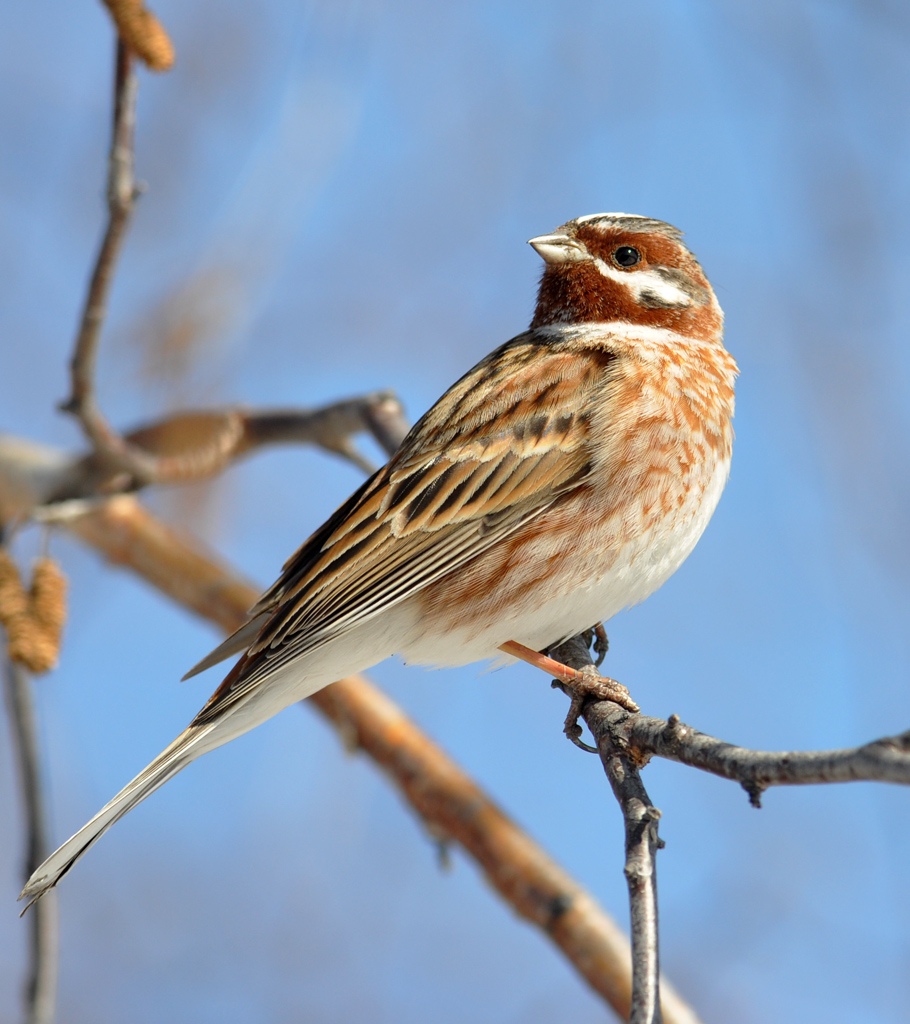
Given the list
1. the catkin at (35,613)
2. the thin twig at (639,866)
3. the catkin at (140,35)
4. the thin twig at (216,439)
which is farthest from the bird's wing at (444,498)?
the catkin at (140,35)

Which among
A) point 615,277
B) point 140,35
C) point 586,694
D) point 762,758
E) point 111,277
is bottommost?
point 762,758

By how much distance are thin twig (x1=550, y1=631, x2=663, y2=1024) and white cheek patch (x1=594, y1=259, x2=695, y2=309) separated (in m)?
2.31

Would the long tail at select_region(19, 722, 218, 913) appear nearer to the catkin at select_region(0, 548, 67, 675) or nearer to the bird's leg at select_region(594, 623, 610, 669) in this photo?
the catkin at select_region(0, 548, 67, 675)

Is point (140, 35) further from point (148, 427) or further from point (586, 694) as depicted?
point (586, 694)

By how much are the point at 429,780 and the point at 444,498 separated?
126 cm

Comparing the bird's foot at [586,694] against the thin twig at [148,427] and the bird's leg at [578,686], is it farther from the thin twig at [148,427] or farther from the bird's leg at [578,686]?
the thin twig at [148,427]

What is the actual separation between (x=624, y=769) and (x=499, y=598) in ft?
4.50

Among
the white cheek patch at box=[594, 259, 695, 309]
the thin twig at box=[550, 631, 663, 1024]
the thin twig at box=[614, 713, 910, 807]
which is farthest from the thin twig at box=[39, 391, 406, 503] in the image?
the thin twig at box=[614, 713, 910, 807]

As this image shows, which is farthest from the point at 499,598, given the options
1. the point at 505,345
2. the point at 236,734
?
the point at 505,345

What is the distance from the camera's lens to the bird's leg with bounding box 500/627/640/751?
385cm

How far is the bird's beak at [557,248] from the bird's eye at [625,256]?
0.49 feet

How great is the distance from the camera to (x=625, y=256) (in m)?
5.20

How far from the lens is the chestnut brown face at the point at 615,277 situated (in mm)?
5094

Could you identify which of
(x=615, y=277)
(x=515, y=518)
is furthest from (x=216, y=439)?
(x=615, y=277)
